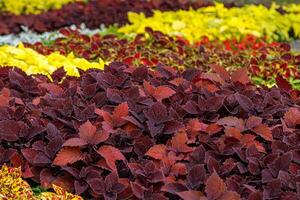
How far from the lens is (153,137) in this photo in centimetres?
367

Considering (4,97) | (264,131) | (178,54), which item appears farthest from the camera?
(178,54)

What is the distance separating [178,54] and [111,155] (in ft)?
10.9

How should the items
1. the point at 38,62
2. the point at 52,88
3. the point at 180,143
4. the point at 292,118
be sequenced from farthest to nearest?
1. the point at 38,62
2. the point at 52,88
3. the point at 292,118
4. the point at 180,143

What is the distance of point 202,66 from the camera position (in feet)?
20.5

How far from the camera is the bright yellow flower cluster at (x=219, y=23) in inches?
329

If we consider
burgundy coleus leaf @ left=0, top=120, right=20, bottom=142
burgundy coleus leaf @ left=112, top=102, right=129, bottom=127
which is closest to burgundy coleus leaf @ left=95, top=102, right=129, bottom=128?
burgundy coleus leaf @ left=112, top=102, right=129, bottom=127

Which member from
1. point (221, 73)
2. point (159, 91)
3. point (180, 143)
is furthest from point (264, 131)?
point (221, 73)

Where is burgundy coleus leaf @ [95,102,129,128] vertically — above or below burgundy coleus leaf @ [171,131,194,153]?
above

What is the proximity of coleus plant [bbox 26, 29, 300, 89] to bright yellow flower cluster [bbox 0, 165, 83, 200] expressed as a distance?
259cm

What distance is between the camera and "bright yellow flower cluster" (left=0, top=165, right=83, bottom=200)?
3141 millimetres

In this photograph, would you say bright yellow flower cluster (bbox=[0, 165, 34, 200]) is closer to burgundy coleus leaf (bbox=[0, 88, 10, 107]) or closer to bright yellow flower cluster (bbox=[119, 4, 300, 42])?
burgundy coleus leaf (bbox=[0, 88, 10, 107])

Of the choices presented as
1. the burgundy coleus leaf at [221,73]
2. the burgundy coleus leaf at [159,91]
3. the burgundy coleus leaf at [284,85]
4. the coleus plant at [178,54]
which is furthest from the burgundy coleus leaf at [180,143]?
the coleus plant at [178,54]

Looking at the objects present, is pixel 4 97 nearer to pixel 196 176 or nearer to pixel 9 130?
pixel 9 130

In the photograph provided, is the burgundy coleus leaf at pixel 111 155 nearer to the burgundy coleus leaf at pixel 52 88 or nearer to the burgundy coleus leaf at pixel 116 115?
the burgundy coleus leaf at pixel 116 115
